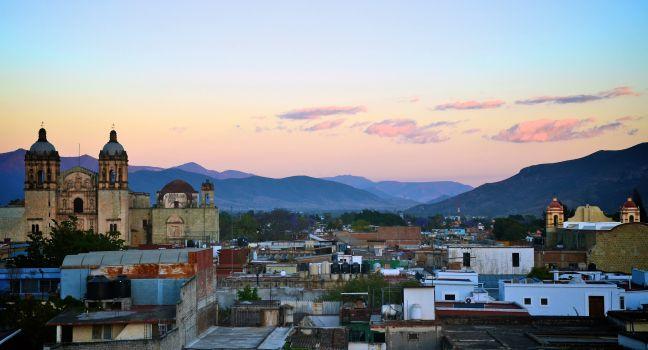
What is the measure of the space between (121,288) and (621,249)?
3154 cm

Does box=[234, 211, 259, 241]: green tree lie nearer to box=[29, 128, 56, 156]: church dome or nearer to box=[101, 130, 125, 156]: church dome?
box=[101, 130, 125, 156]: church dome

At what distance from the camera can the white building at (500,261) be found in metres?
47.4

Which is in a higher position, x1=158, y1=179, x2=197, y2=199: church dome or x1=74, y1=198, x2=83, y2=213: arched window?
x1=158, y1=179, x2=197, y2=199: church dome

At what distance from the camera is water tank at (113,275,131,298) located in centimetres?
2606

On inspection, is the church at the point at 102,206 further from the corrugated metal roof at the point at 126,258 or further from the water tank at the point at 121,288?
the water tank at the point at 121,288

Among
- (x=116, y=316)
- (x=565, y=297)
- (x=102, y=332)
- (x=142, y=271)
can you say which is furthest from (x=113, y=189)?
(x=102, y=332)

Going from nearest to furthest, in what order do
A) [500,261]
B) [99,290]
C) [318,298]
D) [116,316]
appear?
[116,316]
[99,290]
[318,298]
[500,261]

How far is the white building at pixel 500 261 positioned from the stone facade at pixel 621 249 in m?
4.56

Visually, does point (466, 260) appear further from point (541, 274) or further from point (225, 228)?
point (225, 228)

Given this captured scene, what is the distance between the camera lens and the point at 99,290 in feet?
84.6

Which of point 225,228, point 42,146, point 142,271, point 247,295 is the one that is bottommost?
point 247,295

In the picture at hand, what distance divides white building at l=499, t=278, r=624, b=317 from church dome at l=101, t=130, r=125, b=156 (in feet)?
144

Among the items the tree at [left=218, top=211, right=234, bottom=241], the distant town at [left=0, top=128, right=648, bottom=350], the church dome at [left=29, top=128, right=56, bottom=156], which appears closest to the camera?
the distant town at [left=0, top=128, right=648, bottom=350]

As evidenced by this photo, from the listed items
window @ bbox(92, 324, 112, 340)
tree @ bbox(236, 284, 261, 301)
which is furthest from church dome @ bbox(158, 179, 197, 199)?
window @ bbox(92, 324, 112, 340)
